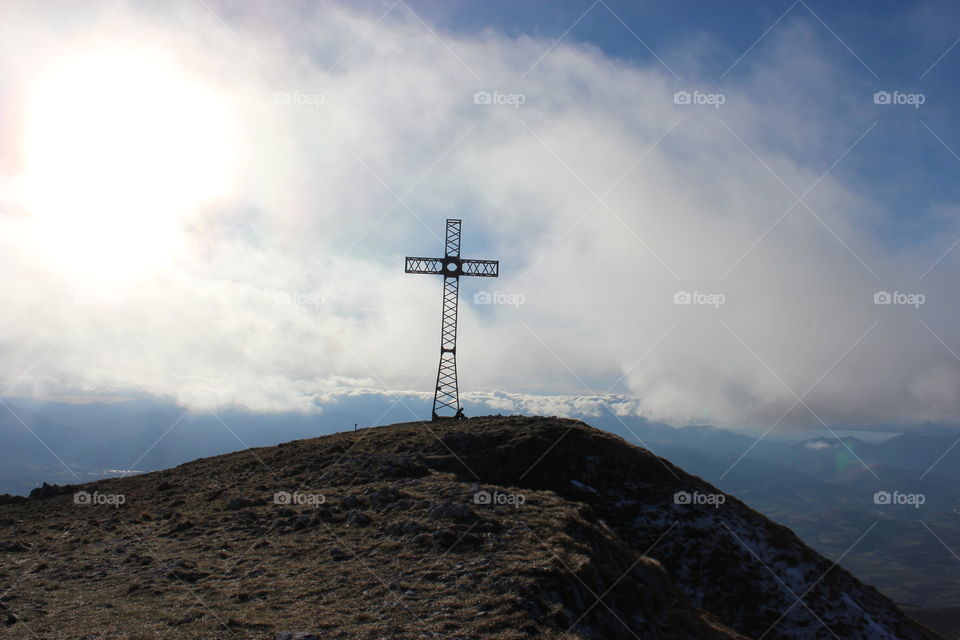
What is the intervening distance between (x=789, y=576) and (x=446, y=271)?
119 feet

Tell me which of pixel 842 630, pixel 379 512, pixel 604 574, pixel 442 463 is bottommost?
pixel 842 630

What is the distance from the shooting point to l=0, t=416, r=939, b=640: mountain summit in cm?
1719

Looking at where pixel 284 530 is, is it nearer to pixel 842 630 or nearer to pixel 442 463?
pixel 442 463

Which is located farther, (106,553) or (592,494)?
(592,494)

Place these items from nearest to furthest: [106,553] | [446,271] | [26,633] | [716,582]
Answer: [26,633] → [106,553] → [716,582] → [446,271]

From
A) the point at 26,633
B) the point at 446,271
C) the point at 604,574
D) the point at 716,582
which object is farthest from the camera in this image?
the point at 446,271

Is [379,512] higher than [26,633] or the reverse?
higher

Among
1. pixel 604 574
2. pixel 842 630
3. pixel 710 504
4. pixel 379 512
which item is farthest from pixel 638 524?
pixel 379 512

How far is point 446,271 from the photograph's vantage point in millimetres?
52500

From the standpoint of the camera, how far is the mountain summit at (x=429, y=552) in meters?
17.2

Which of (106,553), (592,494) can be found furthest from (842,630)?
(106,553)

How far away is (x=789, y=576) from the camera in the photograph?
29.1 m

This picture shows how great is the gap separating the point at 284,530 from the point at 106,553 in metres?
8.34

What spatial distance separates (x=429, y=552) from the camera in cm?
2148
